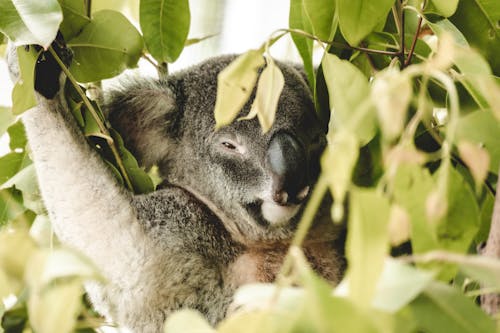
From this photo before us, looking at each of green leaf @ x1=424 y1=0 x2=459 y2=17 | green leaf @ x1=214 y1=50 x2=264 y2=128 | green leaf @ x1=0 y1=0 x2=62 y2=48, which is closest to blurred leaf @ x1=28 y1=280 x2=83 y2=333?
green leaf @ x1=214 y1=50 x2=264 y2=128

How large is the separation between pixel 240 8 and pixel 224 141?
1.23 metres

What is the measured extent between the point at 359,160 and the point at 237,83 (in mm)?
740

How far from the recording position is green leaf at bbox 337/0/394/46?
1331 millimetres

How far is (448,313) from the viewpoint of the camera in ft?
2.55

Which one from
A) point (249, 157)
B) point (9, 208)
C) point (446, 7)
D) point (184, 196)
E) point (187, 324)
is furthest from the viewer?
point (184, 196)

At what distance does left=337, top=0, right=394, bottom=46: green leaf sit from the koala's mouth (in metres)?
0.76

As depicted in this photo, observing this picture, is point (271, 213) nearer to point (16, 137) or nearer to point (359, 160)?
point (359, 160)

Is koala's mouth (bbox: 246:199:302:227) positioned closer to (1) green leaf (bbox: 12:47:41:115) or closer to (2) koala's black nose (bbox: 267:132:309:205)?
(2) koala's black nose (bbox: 267:132:309:205)

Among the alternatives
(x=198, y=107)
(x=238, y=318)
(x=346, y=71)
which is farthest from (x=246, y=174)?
(x=238, y=318)

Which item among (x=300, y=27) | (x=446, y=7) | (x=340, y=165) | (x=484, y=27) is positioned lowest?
(x=300, y=27)

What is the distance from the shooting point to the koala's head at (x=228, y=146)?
6.59 feet

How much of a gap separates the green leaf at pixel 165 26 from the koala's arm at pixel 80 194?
324mm

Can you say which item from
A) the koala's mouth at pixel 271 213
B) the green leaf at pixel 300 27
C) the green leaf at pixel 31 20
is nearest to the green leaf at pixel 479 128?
the green leaf at pixel 300 27

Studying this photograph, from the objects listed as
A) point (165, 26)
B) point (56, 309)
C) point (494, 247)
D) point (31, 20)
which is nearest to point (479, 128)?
point (494, 247)
